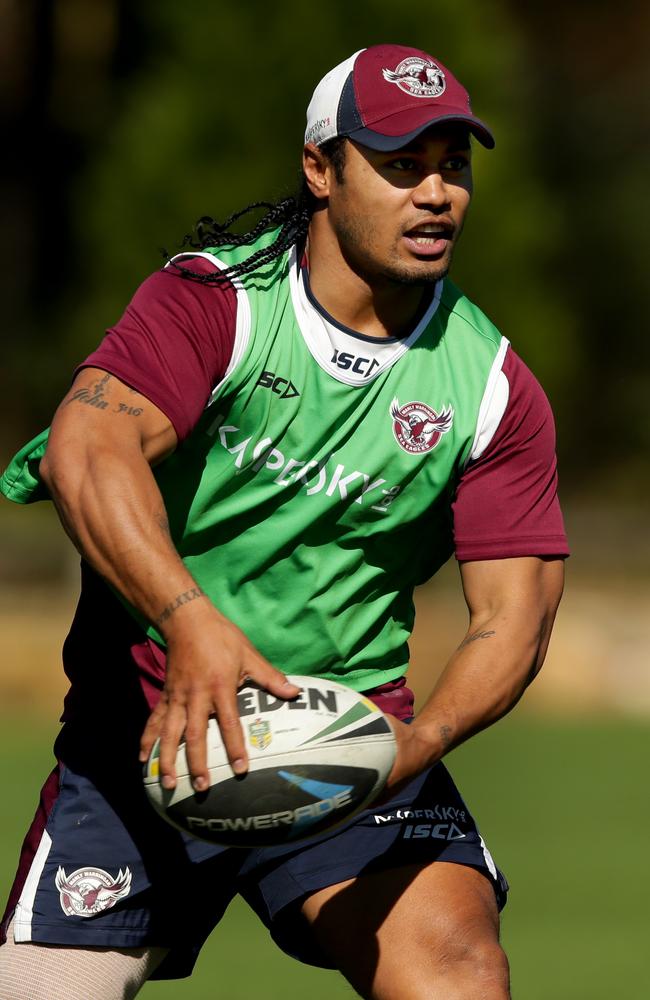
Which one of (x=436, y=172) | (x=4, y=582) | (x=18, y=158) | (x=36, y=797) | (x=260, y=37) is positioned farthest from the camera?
(x=18, y=158)

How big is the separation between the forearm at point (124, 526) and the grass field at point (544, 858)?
1.16 meters

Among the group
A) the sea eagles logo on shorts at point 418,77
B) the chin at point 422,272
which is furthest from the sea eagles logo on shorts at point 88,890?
the sea eagles logo on shorts at point 418,77

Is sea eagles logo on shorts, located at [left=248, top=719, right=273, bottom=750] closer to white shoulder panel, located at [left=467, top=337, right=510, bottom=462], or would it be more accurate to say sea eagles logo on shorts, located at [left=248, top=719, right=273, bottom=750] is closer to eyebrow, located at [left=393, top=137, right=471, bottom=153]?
white shoulder panel, located at [left=467, top=337, right=510, bottom=462]

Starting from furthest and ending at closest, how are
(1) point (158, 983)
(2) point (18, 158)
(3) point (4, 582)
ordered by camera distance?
1. (2) point (18, 158)
2. (3) point (4, 582)
3. (1) point (158, 983)

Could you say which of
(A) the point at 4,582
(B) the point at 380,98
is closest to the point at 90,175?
(A) the point at 4,582

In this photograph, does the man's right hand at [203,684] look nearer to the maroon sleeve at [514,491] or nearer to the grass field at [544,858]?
the grass field at [544,858]

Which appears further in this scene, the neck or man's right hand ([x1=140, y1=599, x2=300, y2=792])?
the neck

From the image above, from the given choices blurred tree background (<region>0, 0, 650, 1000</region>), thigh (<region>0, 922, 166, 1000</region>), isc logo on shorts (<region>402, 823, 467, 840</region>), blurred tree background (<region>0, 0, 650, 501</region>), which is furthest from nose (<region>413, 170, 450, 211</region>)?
blurred tree background (<region>0, 0, 650, 501</region>)

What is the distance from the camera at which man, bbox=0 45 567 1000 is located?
4.23 meters

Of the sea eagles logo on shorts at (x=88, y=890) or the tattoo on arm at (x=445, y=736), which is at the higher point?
the tattoo on arm at (x=445, y=736)

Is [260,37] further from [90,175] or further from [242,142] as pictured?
[90,175]

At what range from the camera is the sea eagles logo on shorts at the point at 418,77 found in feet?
14.1

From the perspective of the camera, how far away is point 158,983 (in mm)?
7367

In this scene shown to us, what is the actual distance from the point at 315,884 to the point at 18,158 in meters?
17.6
